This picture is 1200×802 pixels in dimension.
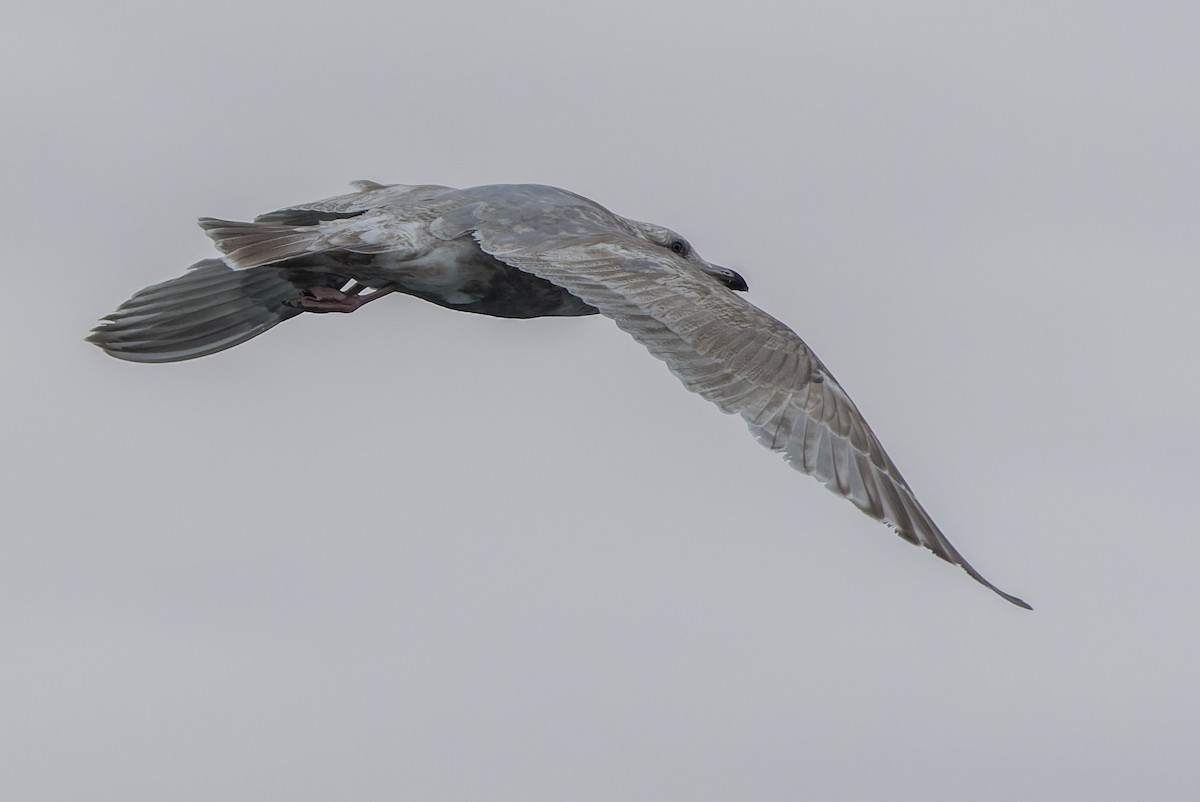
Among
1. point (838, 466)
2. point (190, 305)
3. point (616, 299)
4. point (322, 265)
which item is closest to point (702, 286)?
point (616, 299)

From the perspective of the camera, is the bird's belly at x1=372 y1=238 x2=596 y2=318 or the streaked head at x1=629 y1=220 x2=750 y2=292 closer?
the bird's belly at x1=372 y1=238 x2=596 y2=318

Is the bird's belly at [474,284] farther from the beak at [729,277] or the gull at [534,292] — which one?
the beak at [729,277]

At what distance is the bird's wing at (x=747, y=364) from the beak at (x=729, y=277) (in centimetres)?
250

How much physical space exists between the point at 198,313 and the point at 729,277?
4.94 meters

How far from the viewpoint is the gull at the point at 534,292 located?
15758 mm

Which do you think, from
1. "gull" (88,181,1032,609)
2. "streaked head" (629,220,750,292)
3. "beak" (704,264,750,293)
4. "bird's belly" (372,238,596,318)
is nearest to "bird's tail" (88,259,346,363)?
"gull" (88,181,1032,609)

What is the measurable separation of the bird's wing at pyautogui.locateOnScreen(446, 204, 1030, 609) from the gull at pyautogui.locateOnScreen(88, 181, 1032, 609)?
1 cm

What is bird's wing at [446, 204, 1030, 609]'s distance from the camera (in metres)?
15.6

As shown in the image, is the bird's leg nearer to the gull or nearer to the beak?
the gull

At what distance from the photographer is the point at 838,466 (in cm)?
1562

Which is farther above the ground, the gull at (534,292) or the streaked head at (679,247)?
the streaked head at (679,247)

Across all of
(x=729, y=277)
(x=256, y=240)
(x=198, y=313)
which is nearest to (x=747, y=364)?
(x=729, y=277)

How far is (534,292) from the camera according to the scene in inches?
704

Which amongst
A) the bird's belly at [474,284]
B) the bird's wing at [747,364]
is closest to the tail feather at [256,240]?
the bird's belly at [474,284]
